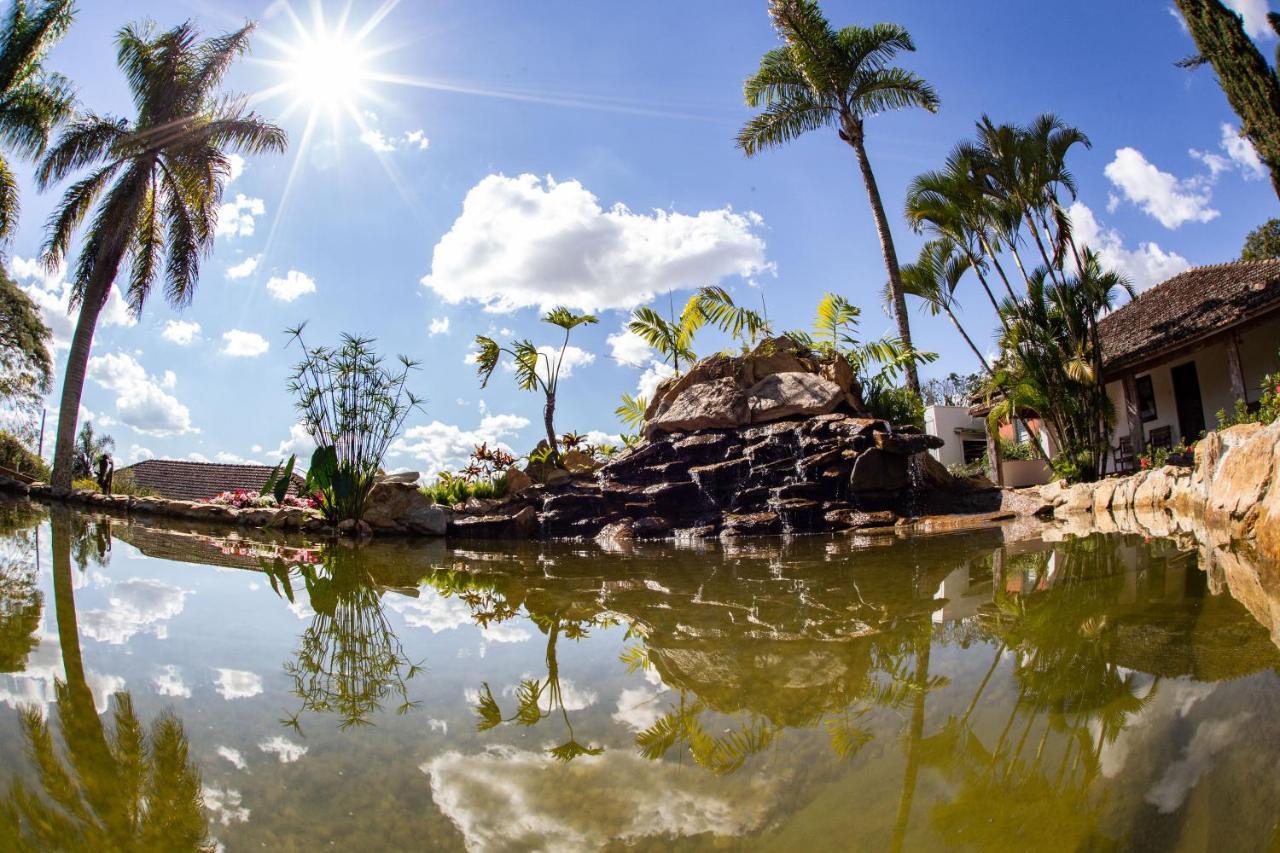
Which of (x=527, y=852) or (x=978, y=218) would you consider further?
(x=978, y=218)

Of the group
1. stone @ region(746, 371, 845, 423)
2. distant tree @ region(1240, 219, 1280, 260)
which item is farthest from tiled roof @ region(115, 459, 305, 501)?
distant tree @ region(1240, 219, 1280, 260)

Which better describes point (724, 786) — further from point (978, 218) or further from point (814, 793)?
point (978, 218)

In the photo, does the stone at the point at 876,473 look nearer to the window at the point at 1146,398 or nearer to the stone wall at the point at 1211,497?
the stone wall at the point at 1211,497

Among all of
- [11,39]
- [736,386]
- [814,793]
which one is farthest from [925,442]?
[11,39]

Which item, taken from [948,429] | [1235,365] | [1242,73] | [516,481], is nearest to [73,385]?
[516,481]

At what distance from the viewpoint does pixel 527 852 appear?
1118 mm

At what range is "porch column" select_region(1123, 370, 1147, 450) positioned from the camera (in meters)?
14.5

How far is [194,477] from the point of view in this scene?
22.2 m

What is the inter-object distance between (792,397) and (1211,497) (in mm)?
5792

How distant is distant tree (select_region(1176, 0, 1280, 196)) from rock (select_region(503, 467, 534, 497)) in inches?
470

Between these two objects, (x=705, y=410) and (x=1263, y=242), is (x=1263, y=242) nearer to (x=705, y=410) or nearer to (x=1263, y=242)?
(x=1263, y=242)

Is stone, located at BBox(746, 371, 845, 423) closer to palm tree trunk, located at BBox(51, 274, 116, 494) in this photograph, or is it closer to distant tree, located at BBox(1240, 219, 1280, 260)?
palm tree trunk, located at BBox(51, 274, 116, 494)

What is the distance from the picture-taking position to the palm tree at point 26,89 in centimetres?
1359

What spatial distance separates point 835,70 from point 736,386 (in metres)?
7.52
